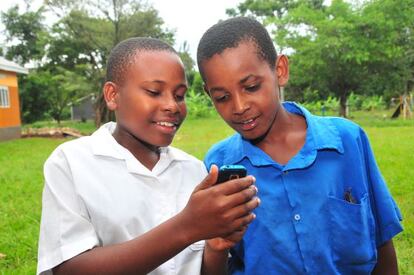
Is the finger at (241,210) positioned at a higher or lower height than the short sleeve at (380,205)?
higher

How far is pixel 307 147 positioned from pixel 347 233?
13.4 inches

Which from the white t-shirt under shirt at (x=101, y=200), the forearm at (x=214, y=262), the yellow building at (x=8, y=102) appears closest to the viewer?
the white t-shirt under shirt at (x=101, y=200)

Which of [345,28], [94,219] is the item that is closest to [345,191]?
[94,219]

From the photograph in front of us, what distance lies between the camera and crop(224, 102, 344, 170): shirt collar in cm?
169

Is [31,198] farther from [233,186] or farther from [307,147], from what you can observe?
[233,186]

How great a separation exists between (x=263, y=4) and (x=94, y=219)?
114 feet

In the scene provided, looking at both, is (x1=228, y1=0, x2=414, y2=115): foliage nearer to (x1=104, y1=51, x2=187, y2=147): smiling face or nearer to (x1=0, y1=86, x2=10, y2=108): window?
(x1=0, y1=86, x2=10, y2=108): window

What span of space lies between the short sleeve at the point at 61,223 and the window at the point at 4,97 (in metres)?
17.4

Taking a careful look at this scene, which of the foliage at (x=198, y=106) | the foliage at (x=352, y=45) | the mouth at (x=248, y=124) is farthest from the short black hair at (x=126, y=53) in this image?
the foliage at (x=198, y=106)

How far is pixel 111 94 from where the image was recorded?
1742mm

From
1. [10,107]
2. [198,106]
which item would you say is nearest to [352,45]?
[198,106]

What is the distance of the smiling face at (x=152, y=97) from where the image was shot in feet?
5.33

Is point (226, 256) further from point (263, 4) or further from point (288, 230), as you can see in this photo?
point (263, 4)

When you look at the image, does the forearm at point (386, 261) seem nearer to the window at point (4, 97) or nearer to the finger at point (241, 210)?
the finger at point (241, 210)
